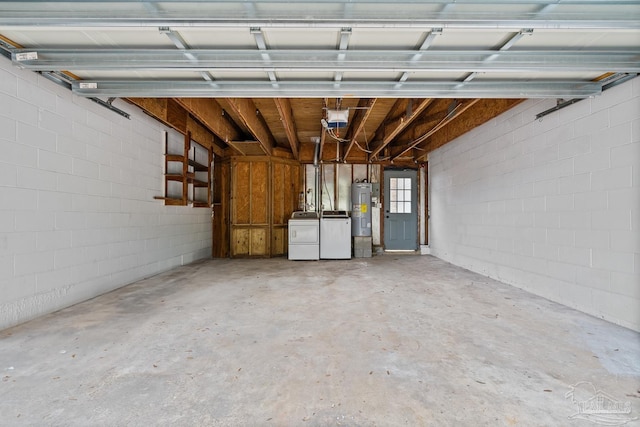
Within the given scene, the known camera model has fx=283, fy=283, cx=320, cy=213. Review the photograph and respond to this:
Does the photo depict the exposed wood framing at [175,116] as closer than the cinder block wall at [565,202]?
No

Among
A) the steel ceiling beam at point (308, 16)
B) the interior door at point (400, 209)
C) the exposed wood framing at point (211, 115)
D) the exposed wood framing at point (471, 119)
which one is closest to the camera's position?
the steel ceiling beam at point (308, 16)

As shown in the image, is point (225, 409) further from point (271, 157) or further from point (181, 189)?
point (271, 157)

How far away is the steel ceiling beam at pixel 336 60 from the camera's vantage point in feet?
7.05

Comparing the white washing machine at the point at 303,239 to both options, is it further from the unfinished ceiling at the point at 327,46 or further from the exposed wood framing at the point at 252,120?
the unfinished ceiling at the point at 327,46

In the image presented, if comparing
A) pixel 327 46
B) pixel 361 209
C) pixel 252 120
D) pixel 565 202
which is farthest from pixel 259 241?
pixel 565 202

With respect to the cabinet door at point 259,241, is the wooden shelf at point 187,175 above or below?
above

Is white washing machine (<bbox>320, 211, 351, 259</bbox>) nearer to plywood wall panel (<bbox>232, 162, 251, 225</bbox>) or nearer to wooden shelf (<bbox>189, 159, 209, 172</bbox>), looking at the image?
plywood wall panel (<bbox>232, 162, 251, 225</bbox>)

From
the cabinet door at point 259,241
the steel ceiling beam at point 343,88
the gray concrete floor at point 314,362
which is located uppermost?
the steel ceiling beam at point 343,88

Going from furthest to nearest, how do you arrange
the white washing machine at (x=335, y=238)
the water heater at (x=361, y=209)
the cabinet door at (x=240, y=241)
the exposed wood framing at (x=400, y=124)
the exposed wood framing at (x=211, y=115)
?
the water heater at (x=361, y=209) < the cabinet door at (x=240, y=241) < the white washing machine at (x=335, y=238) < the exposed wood framing at (x=211, y=115) < the exposed wood framing at (x=400, y=124)

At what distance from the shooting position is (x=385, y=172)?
7.04m

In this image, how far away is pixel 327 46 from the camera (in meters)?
2.14

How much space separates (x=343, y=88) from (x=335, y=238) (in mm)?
3826

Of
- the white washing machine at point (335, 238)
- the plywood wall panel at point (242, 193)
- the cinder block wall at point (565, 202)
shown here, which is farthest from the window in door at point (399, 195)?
the plywood wall panel at point (242, 193)

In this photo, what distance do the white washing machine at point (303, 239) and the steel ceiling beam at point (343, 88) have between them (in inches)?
138
